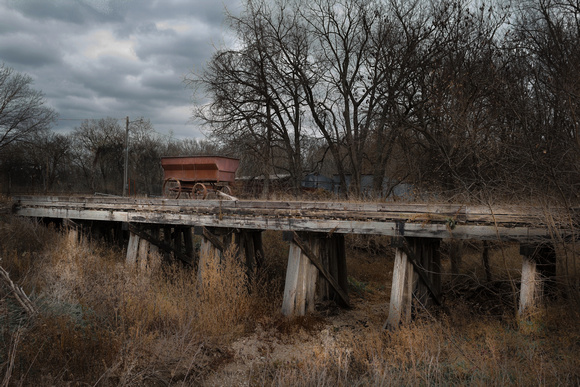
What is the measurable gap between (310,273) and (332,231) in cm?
109

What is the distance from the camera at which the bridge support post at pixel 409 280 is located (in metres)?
7.39

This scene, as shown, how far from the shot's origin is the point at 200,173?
12375 mm

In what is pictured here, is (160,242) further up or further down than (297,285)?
further up

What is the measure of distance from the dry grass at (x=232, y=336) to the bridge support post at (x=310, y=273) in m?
0.35

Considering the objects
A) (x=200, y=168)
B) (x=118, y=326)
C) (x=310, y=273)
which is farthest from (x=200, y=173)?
(x=118, y=326)

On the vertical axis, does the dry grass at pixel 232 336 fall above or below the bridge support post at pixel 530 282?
below

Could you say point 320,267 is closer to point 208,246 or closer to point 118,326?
point 208,246

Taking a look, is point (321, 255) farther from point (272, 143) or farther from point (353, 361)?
point (272, 143)

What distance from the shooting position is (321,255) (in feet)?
30.2

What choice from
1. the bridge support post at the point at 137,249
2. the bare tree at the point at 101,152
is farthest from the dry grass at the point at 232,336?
the bare tree at the point at 101,152

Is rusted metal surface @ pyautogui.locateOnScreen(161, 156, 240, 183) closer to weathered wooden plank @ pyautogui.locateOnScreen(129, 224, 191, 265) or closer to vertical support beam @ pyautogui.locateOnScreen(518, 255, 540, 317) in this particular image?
weathered wooden plank @ pyautogui.locateOnScreen(129, 224, 191, 265)

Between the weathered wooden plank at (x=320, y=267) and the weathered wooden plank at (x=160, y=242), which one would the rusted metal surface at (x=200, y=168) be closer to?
the weathered wooden plank at (x=160, y=242)

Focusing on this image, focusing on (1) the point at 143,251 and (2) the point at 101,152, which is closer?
(1) the point at 143,251

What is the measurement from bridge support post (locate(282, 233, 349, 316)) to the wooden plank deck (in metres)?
0.44
